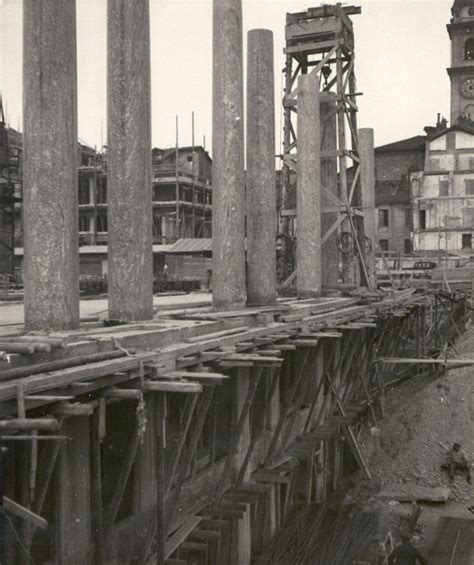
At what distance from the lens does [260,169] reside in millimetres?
11648

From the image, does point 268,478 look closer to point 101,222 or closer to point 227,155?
point 227,155

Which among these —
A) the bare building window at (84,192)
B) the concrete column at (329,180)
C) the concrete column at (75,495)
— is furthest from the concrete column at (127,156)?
the bare building window at (84,192)

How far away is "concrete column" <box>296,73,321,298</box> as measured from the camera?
13.6m

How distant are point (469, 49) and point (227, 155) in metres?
51.4

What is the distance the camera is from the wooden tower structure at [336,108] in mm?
15359

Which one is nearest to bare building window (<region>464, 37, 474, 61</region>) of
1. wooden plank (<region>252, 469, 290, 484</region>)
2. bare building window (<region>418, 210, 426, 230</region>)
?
bare building window (<region>418, 210, 426, 230</region>)

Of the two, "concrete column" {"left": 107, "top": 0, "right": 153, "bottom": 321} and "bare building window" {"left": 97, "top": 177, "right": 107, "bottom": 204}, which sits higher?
"bare building window" {"left": 97, "top": 177, "right": 107, "bottom": 204}

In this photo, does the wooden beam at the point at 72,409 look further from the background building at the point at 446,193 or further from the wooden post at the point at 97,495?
the background building at the point at 446,193

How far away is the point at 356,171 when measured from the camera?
1622cm

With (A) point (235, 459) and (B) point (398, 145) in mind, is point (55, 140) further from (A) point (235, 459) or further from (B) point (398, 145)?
(B) point (398, 145)

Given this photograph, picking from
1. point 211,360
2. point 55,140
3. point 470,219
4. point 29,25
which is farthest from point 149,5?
point 470,219

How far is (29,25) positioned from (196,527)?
5372 mm

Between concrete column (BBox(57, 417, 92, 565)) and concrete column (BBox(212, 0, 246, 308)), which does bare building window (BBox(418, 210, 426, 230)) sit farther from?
concrete column (BBox(57, 417, 92, 565))

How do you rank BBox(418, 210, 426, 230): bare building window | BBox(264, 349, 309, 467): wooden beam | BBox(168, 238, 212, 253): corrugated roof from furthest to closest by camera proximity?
1. BBox(418, 210, 426, 230): bare building window
2. BBox(168, 238, 212, 253): corrugated roof
3. BBox(264, 349, 309, 467): wooden beam
